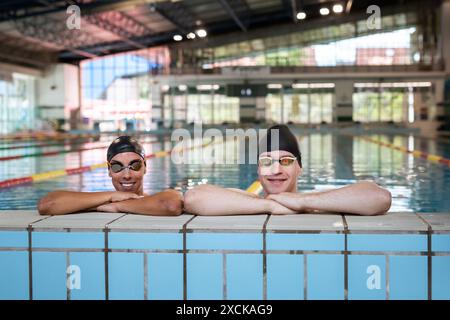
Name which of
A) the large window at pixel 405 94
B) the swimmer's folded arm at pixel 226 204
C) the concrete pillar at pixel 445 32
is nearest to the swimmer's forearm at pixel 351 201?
the swimmer's folded arm at pixel 226 204

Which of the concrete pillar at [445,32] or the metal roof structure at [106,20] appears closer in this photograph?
the metal roof structure at [106,20]

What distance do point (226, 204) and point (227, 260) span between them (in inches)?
19.2

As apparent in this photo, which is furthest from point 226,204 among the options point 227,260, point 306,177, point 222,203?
point 306,177

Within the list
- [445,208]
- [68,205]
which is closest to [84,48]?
[445,208]

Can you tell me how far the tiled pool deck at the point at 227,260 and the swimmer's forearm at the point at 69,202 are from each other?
40 cm

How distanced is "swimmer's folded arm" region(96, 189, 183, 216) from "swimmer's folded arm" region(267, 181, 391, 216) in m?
0.43

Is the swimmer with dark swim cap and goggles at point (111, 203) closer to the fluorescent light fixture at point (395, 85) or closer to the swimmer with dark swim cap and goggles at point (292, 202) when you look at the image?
the swimmer with dark swim cap and goggles at point (292, 202)

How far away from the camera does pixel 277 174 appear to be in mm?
3371

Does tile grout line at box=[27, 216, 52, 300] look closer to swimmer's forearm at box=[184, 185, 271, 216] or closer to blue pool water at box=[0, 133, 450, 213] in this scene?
swimmer's forearm at box=[184, 185, 271, 216]

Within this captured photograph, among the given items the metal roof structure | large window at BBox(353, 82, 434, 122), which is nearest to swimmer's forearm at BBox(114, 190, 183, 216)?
the metal roof structure

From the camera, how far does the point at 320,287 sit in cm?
244

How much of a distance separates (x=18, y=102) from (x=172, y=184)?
40810 mm

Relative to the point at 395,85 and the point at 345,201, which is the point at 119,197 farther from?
the point at 395,85

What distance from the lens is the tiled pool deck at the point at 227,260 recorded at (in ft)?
7.95
